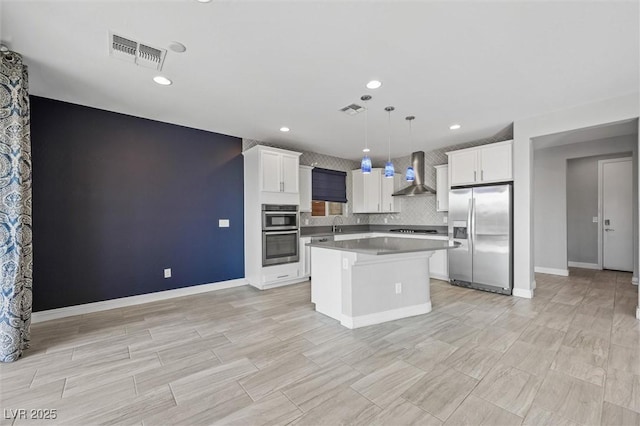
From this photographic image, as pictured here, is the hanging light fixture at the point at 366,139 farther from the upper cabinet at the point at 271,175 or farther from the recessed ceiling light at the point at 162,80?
the recessed ceiling light at the point at 162,80

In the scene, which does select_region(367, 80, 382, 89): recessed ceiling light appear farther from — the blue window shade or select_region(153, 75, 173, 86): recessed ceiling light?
the blue window shade

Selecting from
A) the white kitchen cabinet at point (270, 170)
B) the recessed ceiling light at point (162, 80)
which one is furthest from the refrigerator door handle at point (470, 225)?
the recessed ceiling light at point (162, 80)

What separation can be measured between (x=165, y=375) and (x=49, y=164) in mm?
3006

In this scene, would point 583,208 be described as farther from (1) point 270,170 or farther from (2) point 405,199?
(1) point 270,170

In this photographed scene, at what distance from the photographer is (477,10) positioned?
190cm

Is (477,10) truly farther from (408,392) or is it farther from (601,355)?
(601,355)

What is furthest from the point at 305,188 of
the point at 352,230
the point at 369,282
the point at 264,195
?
the point at 369,282

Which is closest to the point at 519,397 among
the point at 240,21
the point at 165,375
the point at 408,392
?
the point at 408,392

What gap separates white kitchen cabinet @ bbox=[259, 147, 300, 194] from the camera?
15.2ft

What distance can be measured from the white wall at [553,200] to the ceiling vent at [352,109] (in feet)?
15.5

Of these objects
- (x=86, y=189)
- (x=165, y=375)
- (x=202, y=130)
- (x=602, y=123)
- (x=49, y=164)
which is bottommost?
(x=165, y=375)

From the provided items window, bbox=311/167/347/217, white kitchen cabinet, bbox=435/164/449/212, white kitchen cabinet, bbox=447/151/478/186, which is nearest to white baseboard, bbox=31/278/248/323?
window, bbox=311/167/347/217

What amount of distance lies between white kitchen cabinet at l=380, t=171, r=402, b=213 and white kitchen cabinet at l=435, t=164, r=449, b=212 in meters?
1.00

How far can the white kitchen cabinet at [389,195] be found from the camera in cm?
635
